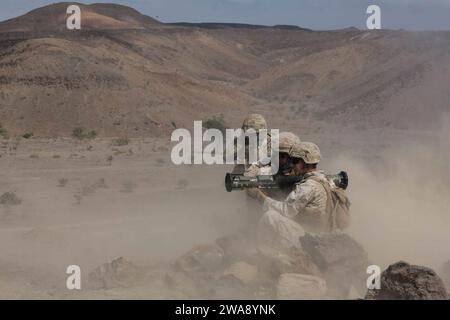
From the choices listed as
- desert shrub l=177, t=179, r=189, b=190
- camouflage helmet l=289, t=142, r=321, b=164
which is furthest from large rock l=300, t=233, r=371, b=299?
desert shrub l=177, t=179, r=189, b=190

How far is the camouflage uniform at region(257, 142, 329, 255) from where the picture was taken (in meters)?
6.68

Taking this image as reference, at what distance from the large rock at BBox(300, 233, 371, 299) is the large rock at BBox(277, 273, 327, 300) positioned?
0.16 metres

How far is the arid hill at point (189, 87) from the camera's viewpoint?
118 feet

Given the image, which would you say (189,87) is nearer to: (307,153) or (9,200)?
(9,200)

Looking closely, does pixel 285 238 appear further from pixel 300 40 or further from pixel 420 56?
pixel 300 40

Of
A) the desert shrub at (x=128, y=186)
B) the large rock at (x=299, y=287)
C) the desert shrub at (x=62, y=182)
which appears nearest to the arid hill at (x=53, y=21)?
the desert shrub at (x=62, y=182)

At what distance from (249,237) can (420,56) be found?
48.4 m

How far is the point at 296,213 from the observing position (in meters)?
6.82

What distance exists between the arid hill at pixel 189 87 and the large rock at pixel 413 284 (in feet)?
92.5

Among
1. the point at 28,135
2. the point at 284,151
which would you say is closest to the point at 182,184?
the point at 284,151

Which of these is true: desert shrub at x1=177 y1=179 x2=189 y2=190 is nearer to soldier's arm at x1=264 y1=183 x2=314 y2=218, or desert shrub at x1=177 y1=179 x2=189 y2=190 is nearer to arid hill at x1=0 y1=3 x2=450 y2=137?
soldier's arm at x1=264 y1=183 x2=314 y2=218

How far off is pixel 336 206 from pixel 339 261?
1.92 ft

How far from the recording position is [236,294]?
261 inches

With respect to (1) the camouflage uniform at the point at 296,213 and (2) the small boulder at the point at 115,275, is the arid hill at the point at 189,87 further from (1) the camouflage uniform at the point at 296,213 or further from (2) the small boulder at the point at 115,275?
(1) the camouflage uniform at the point at 296,213
